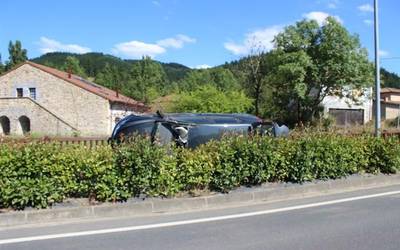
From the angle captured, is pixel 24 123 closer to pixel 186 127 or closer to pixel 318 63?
pixel 318 63

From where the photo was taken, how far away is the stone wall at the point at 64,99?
173ft

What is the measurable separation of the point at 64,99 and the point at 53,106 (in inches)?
69.1

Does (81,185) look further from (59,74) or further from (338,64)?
(59,74)

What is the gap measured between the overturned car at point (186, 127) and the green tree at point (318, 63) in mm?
37637

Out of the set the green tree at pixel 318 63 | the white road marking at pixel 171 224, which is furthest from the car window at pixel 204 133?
the green tree at pixel 318 63

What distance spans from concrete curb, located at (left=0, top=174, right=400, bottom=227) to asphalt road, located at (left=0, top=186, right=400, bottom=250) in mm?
287

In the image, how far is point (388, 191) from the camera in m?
11.8

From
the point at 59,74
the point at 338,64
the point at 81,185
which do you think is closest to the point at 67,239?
the point at 81,185

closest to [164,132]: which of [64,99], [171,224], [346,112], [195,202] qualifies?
[195,202]

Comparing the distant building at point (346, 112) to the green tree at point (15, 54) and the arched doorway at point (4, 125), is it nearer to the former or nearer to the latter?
the arched doorway at point (4, 125)

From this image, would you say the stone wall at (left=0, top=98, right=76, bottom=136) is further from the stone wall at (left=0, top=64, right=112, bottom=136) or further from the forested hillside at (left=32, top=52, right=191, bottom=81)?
the forested hillside at (left=32, top=52, right=191, bottom=81)

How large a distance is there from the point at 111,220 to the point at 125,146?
1463 mm

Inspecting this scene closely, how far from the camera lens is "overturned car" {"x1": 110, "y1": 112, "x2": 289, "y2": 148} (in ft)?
39.8

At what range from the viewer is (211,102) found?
52.9m
